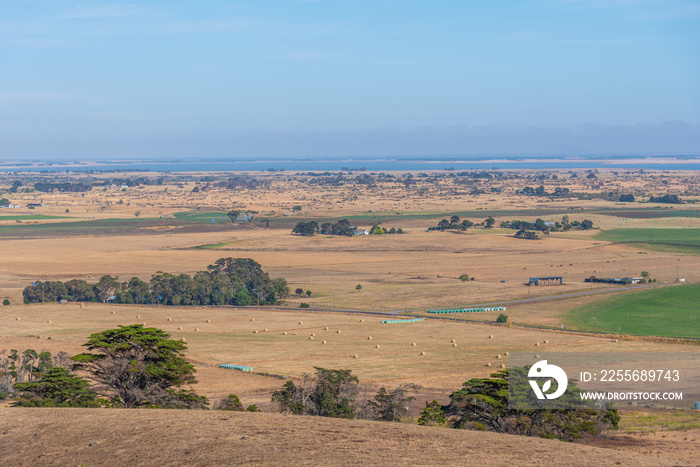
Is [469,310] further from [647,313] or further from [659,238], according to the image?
[659,238]

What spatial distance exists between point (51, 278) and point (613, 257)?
107342 mm

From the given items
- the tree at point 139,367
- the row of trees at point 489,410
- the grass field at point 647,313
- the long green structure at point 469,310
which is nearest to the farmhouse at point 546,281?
the grass field at point 647,313

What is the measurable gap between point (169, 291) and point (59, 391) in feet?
232

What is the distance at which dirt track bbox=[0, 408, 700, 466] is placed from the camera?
27156 mm

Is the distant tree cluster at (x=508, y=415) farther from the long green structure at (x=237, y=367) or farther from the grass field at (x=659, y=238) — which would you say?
the grass field at (x=659, y=238)

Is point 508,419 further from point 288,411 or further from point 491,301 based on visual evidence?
point 491,301

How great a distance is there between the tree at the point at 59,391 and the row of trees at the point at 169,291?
6801cm

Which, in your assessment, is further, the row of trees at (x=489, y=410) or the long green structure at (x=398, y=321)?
the long green structure at (x=398, y=321)

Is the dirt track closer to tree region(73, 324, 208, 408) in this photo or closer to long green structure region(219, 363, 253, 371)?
tree region(73, 324, 208, 408)

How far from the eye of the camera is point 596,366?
193ft

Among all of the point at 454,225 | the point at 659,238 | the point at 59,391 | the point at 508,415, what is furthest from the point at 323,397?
the point at 454,225

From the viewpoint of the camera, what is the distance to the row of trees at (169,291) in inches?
4439

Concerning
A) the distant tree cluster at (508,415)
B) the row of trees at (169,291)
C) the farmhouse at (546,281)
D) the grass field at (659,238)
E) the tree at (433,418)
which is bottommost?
the row of trees at (169,291)

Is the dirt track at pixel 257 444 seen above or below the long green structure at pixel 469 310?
above
